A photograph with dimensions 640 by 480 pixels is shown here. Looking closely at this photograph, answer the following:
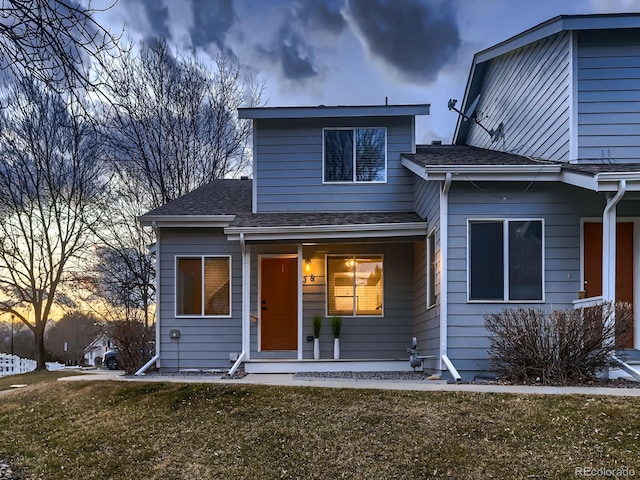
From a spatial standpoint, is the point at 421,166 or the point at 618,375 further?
the point at 421,166

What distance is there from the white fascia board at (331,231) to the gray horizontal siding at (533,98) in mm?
2571

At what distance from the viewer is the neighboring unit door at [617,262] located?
8664 mm

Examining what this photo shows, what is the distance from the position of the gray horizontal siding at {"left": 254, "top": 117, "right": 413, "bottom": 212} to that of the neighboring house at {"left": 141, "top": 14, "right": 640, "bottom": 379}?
0.09 feet

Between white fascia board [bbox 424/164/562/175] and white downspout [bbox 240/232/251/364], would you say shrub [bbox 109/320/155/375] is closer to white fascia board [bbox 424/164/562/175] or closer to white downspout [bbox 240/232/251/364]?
white downspout [bbox 240/232/251/364]

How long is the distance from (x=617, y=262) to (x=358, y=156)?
5.02 meters

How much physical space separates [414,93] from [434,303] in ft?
29.9

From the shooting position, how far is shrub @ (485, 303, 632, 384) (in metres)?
7.27

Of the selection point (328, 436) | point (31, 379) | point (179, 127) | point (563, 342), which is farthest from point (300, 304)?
point (179, 127)

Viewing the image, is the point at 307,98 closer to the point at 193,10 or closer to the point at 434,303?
the point at 193,10

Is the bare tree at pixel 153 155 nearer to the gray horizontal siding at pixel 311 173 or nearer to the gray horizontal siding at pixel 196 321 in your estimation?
the gray horizontal siding at pixel 196 321

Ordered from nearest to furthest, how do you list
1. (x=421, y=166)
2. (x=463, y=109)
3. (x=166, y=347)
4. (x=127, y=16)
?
(x=127, y=16)
(x=421, y=166)
(x=166, y=347)
(x=463, y=109)

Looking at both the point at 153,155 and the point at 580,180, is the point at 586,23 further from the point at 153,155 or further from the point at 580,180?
the point at 153,155

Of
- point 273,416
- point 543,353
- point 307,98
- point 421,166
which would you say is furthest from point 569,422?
point 307,98

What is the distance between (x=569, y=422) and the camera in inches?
214
